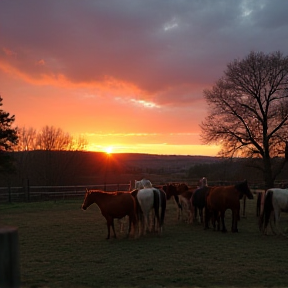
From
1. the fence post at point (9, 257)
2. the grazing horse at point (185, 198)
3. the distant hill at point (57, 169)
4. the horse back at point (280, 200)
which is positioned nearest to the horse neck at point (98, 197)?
the grazing horse at point (185, 198)

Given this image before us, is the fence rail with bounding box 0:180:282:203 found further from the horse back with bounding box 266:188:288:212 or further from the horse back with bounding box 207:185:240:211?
the horse back with bounding box 266:188:288:212

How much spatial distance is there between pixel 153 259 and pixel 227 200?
4837 millimetres

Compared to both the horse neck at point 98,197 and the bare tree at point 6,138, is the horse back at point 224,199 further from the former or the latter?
the bare tree at point 6,138

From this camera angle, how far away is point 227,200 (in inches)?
461

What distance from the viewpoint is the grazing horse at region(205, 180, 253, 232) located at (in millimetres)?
11656

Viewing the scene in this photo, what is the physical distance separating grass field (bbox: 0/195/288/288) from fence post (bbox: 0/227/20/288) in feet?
14.7

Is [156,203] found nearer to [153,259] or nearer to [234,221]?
[234,221]

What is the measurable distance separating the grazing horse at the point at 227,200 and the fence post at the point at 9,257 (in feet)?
35.0

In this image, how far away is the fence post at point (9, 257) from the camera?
1.58m

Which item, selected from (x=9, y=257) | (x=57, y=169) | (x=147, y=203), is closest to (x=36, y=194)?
(x=57, y=169)

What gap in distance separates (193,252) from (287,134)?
1663 cm

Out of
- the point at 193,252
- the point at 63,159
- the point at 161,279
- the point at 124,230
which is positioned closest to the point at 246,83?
the point at 124,230

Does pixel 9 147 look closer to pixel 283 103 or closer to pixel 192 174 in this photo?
pixel 283 103

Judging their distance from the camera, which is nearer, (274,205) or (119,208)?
(119,208)
